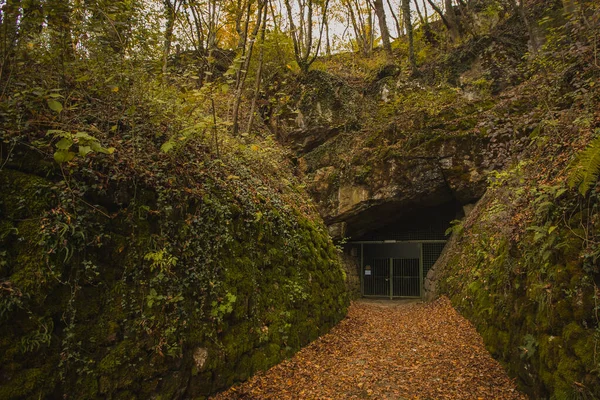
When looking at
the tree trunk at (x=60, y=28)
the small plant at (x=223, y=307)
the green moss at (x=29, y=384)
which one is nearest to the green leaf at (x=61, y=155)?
the green moss at (x=29, y=384)

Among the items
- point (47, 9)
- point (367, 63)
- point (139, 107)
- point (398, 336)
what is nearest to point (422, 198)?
point (398, 336)

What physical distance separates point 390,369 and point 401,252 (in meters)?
9.21

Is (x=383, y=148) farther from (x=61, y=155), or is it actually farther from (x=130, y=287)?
(x=61, y=155)

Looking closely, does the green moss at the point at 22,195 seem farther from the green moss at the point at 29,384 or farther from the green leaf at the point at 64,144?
the green moss at the point at 29,384

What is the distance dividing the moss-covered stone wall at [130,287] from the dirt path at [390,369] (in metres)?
0.36

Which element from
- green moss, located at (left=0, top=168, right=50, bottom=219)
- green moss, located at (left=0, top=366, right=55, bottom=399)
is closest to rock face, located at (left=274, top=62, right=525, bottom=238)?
green moss, located at (left=0, top=168, right=50, bottom=219)

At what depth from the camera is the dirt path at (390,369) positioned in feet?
13.4

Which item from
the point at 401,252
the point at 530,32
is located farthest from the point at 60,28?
the point at 530,32

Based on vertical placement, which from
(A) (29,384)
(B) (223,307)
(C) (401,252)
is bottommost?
(C) (401,252)

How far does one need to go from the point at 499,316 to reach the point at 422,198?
6684 mm

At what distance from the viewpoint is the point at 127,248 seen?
3.38 metres

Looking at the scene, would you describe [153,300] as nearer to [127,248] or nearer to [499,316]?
[127,248]

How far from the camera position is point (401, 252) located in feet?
45.1

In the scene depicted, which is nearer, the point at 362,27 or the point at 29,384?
the point at 29,384
